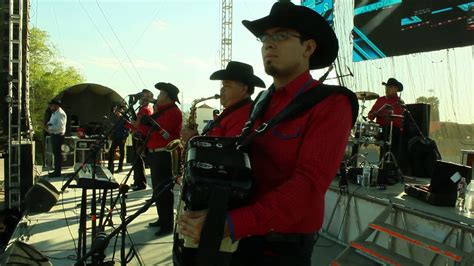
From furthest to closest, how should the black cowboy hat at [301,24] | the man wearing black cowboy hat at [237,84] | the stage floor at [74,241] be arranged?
1. the stage floor at [74,241]
2. the man wearing black cowboy hat at [237,84]
3. the black cowboy hat at [301,24]

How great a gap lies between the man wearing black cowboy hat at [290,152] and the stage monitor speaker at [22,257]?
2.48 meters

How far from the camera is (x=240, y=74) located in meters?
4.12

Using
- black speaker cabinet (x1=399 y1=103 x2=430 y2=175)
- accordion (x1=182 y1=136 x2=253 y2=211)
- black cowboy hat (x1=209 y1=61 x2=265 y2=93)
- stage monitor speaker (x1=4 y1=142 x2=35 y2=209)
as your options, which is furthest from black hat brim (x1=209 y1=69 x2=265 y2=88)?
stage monitor speaker (x1=4 y1=142 x2=35 y2=209)

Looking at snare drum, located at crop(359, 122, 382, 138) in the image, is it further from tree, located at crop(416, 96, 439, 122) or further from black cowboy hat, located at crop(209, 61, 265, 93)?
tree, located at crop(416, 96, 439, 122)

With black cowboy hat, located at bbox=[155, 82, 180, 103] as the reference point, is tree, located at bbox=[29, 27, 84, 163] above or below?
above

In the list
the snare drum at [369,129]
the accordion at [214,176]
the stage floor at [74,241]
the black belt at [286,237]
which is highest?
the snare drum at [369,129]

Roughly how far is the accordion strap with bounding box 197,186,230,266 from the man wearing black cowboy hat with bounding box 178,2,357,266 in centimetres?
3

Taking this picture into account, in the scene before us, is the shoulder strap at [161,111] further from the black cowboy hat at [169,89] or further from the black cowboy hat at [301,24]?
the black cowboy hat at [301,24]

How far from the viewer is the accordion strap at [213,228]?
50.0 inches

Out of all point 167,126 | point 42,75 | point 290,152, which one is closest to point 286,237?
point 290,152

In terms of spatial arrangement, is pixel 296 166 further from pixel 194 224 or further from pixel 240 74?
pixel 240 74

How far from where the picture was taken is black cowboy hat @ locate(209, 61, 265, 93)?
13.5 ft

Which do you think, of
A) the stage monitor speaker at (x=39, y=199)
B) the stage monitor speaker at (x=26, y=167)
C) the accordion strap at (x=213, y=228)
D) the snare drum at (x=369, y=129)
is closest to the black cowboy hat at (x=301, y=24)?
the accordion strap at (x=213, y=228)

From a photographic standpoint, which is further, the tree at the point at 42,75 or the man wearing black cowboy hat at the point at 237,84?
the tree at the point at 42,75
